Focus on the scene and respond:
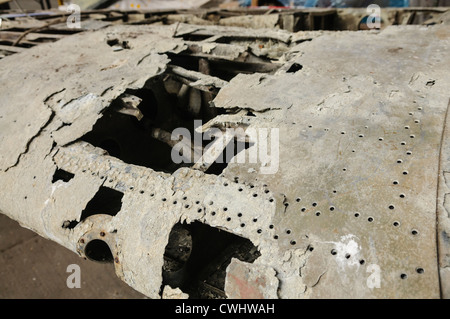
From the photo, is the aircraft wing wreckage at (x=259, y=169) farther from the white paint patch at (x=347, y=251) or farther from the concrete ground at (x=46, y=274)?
the concrete ground at (x=46, y=274)

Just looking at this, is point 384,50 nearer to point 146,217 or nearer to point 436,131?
point 436,131

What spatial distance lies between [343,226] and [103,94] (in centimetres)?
180

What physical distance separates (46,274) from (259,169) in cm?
289

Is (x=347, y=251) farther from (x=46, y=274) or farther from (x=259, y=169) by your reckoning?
(x=46, y=274)

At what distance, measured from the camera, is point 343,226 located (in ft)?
4.22

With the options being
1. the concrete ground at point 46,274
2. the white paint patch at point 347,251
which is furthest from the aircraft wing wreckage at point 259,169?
the concrete ground at point 46,274

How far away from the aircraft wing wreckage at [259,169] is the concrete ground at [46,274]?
4.23 feet

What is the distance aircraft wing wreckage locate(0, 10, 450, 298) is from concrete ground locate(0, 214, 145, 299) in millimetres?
1288

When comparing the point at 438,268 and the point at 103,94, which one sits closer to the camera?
the point at 438,268

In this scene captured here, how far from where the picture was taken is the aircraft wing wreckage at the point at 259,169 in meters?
1.24

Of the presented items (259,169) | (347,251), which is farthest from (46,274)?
(347,251)

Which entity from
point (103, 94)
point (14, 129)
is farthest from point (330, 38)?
point (14, 129)

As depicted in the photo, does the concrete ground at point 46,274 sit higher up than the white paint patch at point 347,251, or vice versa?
the white paint patch at point 347,251

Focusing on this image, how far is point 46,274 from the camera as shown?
136 inches
